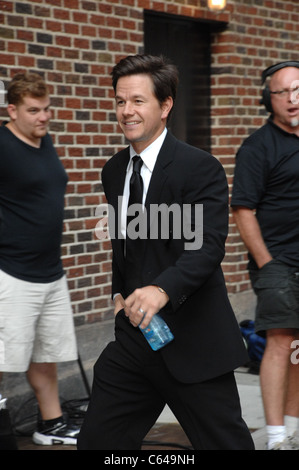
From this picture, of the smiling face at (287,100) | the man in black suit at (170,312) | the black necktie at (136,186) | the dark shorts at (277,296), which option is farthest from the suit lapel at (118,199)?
the smiling face at (287,100)

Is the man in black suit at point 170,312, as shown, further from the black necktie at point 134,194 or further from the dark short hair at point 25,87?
the dark short hair at point 25,87

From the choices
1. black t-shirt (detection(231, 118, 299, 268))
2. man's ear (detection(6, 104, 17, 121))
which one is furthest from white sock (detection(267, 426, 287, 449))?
man's ear (detection(6, 104, 17, 121))

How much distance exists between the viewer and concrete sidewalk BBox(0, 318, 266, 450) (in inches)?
229

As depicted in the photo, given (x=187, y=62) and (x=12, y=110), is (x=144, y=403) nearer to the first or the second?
(x=12, y=110)

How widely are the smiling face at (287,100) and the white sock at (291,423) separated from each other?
1693 mm

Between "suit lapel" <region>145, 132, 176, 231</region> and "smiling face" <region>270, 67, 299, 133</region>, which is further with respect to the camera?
"smiling face" <region>270, 67, 299, 133</region>

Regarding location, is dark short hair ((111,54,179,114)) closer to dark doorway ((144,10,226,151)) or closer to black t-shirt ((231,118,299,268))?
black t-shirt ((231,118,299,268))

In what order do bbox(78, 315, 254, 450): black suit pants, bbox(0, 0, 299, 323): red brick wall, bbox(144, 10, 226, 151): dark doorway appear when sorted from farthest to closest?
bbox(144, 10, 226, 151): dark doorway < bbox(0, 0, 299, 323): red brick wall < bbox(78, 315, 254, 450): black suit pants

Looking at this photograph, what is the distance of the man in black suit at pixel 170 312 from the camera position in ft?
11.1

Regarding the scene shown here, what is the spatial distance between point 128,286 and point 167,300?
406 millimetres

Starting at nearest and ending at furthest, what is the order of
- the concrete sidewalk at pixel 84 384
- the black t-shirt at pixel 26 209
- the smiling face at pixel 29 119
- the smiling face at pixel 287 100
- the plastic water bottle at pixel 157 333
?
the plastic water bottle at pixel 157 333
the smiling face at pixel 287 100
the black t-shirt at pixel 26 209
the smiling face at pixel 29 119
the concrete sidewalk at pixel 84 384

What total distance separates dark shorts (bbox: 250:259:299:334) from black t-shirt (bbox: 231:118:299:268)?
0.24 feet

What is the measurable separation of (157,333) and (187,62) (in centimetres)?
507

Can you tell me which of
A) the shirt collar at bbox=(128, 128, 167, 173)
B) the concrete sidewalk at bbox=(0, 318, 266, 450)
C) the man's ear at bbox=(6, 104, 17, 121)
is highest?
the man's ear at bbox=(6, 104, 17, 121)
